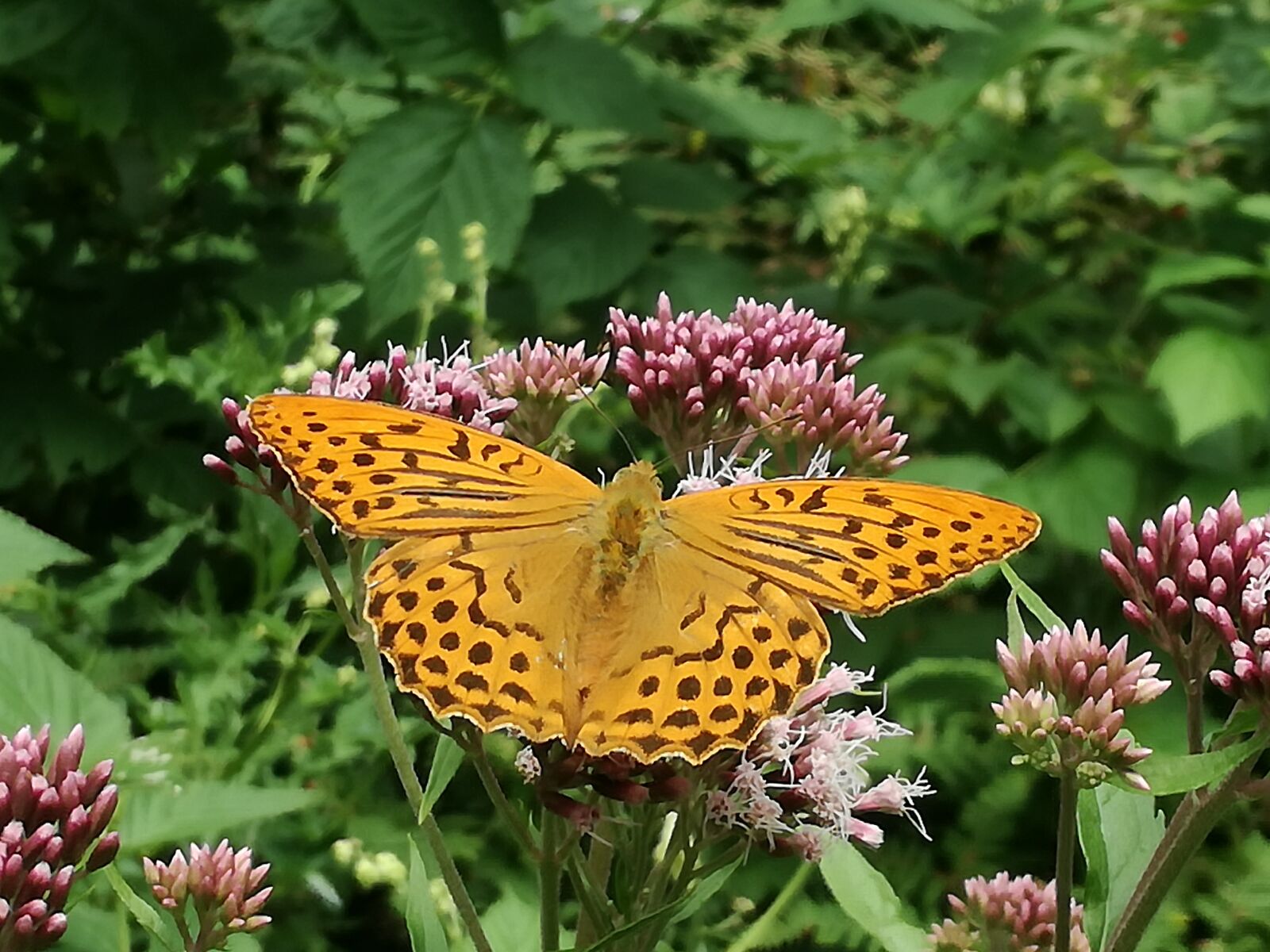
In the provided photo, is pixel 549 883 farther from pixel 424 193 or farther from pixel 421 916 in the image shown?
pixel 424 193

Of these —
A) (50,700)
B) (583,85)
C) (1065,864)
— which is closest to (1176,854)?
(1065,864)

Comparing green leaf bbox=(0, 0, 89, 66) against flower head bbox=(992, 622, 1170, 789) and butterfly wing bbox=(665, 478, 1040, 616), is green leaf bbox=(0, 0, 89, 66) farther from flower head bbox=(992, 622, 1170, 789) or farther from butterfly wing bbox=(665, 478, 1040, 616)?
flower head bbox=(992, 622, 1170, 789)

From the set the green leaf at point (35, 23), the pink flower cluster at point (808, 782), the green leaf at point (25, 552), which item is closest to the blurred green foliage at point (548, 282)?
the green leaf at point (35, 23)

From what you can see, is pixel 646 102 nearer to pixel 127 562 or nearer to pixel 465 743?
pixel 127 562

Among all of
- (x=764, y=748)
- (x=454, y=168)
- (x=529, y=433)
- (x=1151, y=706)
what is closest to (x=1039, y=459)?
(x=1151, y=706)

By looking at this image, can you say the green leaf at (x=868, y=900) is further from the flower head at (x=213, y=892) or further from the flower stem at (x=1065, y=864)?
the flower head at (x=213, y=892)

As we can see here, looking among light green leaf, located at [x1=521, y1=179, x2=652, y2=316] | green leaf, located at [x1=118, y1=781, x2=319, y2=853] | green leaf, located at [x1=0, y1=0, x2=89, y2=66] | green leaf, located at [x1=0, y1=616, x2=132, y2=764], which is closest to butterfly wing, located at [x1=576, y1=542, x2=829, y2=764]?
green leaf, located at [x1=118, y1=781, x2=319, y2=853]
